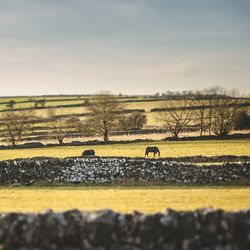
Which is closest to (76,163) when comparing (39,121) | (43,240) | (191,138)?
(43,240)

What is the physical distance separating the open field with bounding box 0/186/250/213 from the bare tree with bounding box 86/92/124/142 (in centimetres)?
4920

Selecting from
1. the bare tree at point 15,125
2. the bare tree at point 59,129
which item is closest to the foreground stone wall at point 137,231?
the bare tree at point 59,129

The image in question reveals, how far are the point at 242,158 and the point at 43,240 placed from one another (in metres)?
32.7

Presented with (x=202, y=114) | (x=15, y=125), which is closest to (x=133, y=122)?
(x=202, y=114)

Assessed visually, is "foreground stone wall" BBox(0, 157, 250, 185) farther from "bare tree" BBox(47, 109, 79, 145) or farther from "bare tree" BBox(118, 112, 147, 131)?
"bare tree" BBox(118, 112, 147, 131)

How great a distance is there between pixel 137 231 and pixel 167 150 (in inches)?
1711

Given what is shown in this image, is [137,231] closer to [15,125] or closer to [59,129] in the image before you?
[59,129]

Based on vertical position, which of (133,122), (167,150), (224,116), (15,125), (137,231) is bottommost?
(137,231)

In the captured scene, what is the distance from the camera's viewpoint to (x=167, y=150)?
59.7 meters

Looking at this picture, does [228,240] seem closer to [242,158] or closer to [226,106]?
[242,158]

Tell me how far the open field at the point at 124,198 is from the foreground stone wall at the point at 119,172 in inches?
78.8

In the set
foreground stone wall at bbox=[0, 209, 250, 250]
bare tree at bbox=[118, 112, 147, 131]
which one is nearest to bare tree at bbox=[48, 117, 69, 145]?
bare tree at bbox=[118, 112, 147, 131]

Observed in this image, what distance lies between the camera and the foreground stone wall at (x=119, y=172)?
33281 mm

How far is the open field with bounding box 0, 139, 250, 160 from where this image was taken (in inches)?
2167
